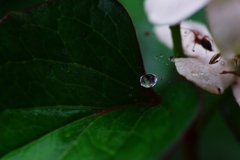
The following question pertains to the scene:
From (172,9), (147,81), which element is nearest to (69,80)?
(147,81)

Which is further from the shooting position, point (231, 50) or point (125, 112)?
point (231, 50)

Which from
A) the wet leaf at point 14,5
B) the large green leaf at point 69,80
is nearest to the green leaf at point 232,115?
the large green leaf at point 69,80

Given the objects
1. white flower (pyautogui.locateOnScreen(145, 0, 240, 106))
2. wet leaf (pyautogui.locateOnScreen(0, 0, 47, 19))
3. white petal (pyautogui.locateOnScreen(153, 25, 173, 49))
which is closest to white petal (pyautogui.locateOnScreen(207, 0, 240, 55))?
white flower (pyautogui.locateOnScreen(145, 0, 240, 106))

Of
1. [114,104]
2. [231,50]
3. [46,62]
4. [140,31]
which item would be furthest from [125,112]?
[140,31]

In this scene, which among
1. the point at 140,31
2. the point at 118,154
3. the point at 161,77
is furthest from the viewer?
the point at 140,31

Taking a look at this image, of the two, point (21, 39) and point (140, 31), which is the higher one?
point (21, 39)

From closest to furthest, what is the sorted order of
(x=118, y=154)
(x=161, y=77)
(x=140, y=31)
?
1. (x=118, y=154)
2. (x=161, y=77)
3. (x=140, y=31)

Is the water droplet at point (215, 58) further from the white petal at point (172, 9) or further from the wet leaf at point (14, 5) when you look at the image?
the wet leaf at point (14, 5)

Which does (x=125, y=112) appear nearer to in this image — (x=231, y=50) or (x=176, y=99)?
(x=176, y=99)
